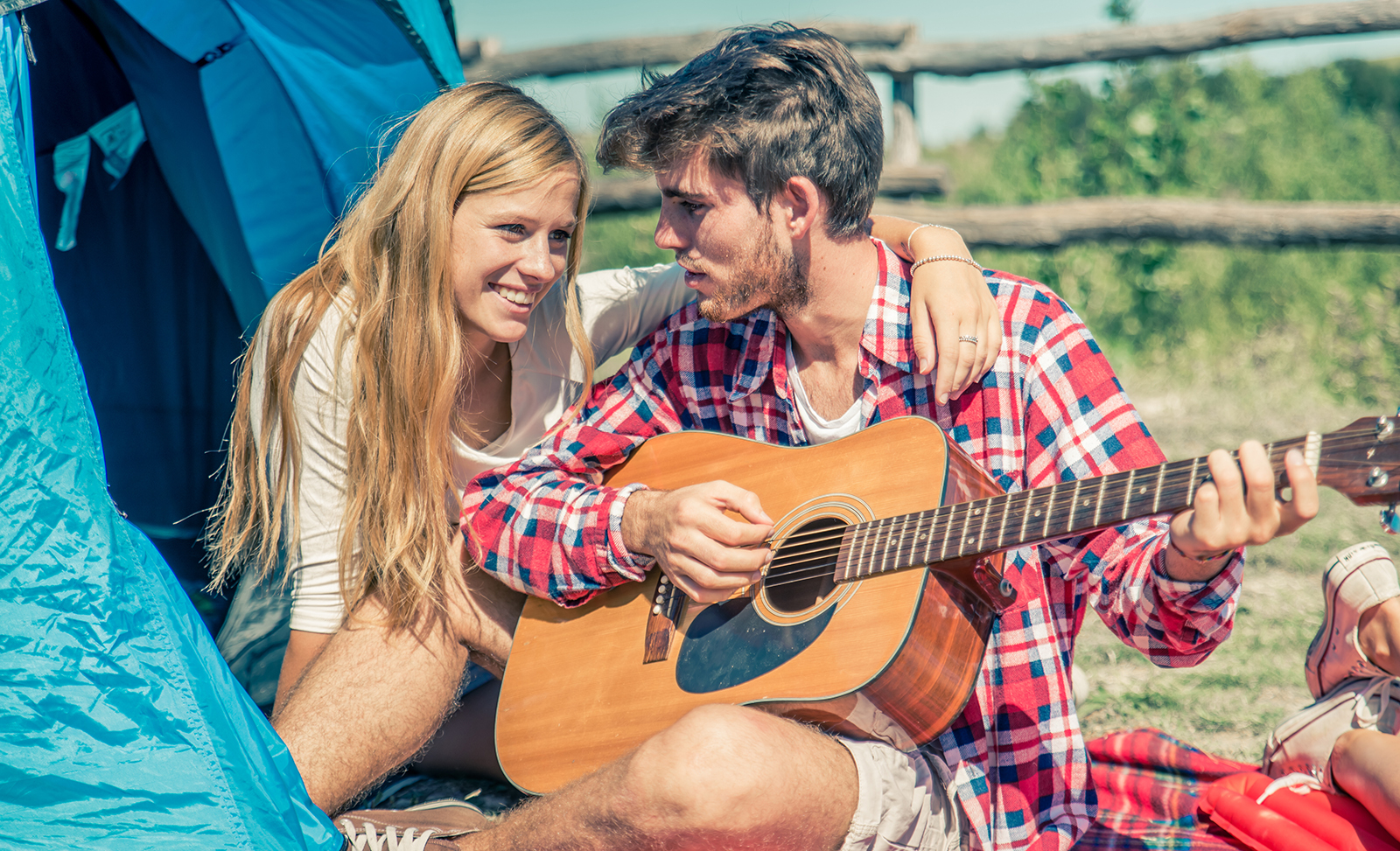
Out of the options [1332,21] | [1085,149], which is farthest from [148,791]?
[1085,149]

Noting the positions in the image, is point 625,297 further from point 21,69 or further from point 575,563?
point 21,69

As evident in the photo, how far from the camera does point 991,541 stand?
1.43 metres

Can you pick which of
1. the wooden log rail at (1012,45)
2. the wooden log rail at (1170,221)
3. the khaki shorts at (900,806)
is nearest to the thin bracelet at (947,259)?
the khaki shorts at (900,806)

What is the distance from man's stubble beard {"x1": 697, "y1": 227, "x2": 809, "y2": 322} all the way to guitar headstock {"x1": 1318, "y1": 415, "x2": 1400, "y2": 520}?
888 mm

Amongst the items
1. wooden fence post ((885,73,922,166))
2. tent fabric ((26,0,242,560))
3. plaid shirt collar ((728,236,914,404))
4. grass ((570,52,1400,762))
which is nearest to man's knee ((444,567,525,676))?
plaid shirt collar ((728,236,914,404))

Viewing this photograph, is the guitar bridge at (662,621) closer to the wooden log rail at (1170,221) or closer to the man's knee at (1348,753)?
the man's knee at (1348,753)

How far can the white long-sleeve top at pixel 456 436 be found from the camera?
2043mm

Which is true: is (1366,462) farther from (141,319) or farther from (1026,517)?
(141,319)

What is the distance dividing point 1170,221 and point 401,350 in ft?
11.7

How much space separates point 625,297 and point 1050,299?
3.02ft

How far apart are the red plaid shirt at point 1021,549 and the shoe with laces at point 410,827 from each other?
409mm

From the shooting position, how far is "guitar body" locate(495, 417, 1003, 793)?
1.51 meters

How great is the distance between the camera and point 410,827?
5.80 ft

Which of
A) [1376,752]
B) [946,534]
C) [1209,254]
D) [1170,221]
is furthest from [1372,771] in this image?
[1209,254]
